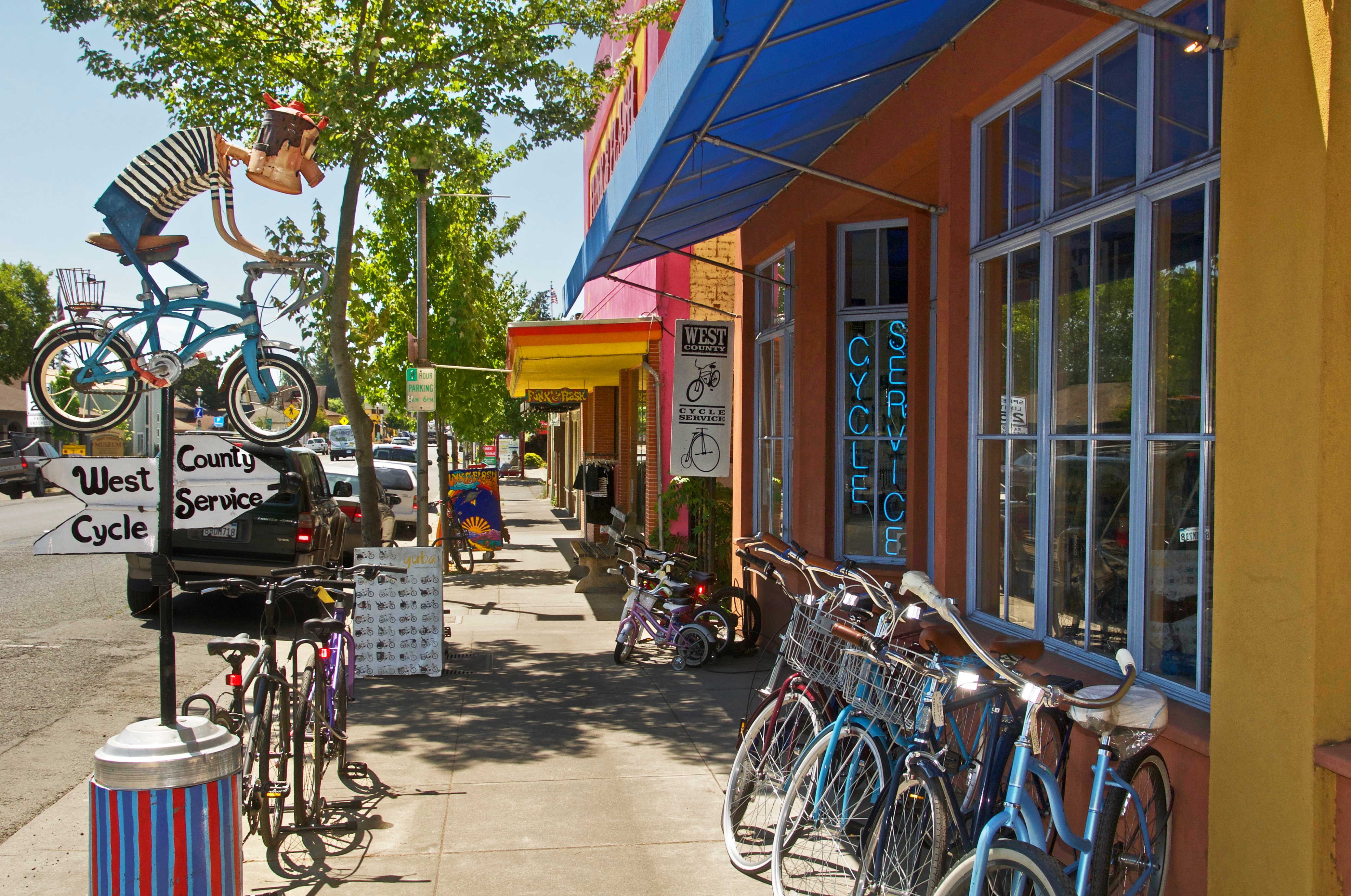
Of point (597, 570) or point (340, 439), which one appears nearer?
point (597, 570)

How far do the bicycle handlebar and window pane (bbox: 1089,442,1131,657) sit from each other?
903mm

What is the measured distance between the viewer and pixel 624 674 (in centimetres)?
845

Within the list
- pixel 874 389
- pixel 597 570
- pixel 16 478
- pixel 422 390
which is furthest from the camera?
pixel 16 478

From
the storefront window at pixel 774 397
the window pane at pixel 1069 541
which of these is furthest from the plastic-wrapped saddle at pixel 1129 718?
the storefront window at pixel 774 397

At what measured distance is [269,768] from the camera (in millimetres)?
4855

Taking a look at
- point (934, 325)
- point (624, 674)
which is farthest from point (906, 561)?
point (624, 674)

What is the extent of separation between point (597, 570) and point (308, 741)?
8774mm

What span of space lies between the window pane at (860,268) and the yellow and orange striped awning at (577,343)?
4564 mm

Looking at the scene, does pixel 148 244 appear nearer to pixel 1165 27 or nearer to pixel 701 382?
pixel 1165 27

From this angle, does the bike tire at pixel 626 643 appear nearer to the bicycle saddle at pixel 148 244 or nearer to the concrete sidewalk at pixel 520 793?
the concrete sidewalk at pixel 520 793

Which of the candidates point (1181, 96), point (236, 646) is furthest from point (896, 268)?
point (236, 646)

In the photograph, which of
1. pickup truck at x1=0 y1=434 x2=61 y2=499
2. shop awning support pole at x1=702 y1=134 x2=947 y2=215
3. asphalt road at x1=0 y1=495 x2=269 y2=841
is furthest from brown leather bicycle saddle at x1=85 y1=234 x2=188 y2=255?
pickup truck at x1=0 y1=434 x2=61 y2=499

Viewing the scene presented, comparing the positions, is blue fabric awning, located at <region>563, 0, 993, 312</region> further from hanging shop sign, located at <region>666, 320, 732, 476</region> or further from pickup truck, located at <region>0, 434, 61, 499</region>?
pickup truck, located at <region>0, 434, 61, 499</region>

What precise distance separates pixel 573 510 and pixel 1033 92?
2486 cm
